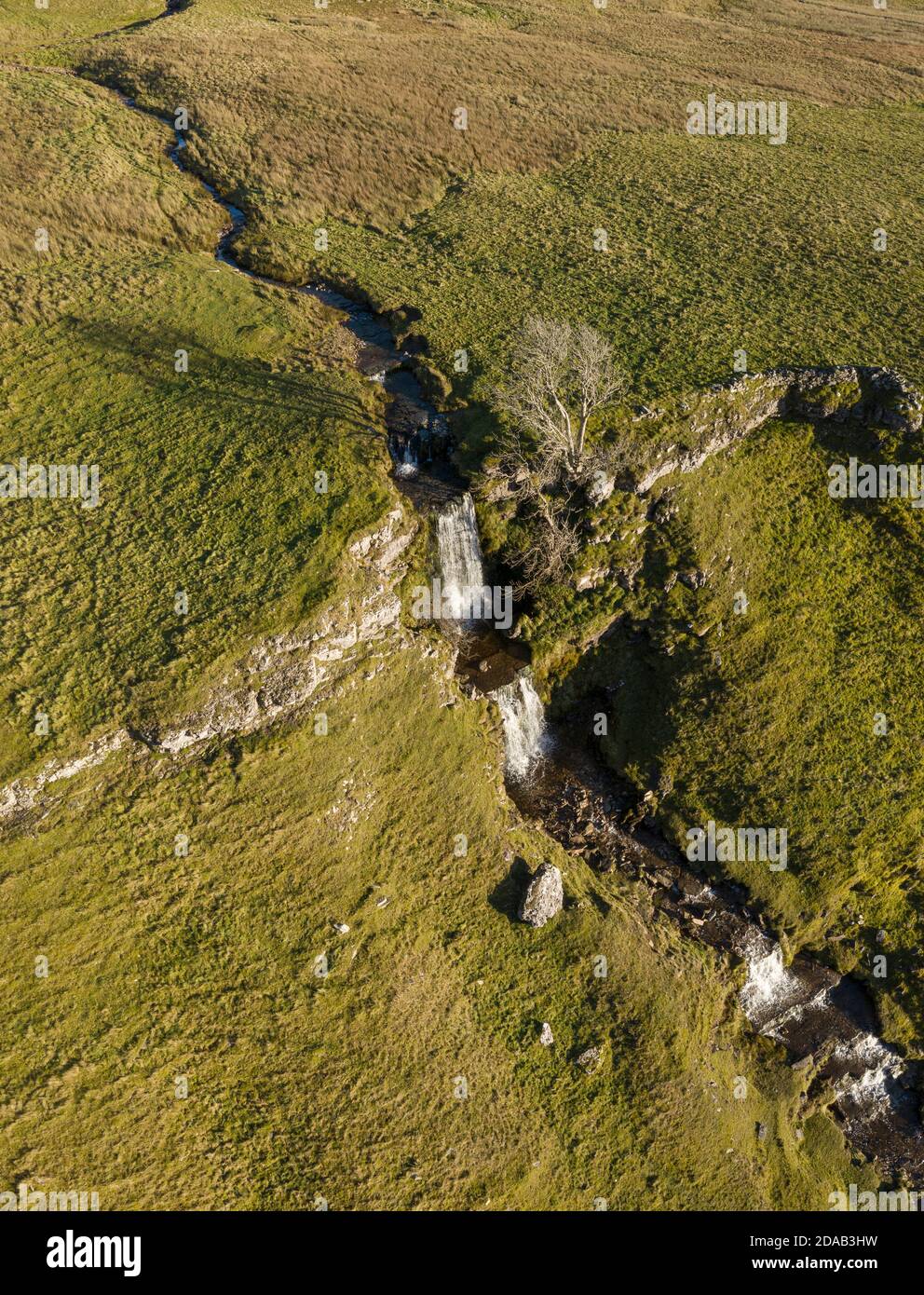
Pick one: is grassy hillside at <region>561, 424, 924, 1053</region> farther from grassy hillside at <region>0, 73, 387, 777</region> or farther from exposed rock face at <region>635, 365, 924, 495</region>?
grassy hillside at <region>0, 73, 387, 777</region>

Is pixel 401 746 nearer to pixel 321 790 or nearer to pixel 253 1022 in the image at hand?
pixel 321 790

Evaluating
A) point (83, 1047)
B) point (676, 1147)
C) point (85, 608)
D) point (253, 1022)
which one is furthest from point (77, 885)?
point (676, 1147)
